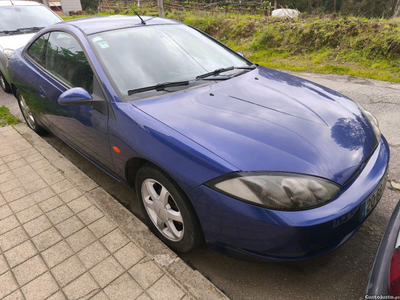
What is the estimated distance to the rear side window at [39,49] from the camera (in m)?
3.25

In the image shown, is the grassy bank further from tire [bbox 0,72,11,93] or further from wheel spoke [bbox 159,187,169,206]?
tire [bbox 0,72,11,93]

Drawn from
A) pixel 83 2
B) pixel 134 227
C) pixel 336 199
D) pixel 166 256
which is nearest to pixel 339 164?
pixel 336 199

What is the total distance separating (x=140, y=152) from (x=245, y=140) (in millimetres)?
711

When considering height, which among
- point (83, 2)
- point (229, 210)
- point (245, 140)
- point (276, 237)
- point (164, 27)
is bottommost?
point (276, 237)

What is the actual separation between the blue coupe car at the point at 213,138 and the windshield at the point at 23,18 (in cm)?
396

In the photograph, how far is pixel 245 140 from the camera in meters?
1.72

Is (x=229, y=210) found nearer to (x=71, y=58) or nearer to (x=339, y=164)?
(x=339, y=164)

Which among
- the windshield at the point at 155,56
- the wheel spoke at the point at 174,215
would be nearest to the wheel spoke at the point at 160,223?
the wheel spoke at the point at 174,215

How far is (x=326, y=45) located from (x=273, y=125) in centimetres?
655

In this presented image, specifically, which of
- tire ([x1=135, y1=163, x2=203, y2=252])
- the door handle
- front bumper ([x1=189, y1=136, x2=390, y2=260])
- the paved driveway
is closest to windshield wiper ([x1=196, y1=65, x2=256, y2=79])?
tire ([x1=135, y1=163, x2=203, y2=252])

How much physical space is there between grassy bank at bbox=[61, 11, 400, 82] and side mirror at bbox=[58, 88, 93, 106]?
18.1ft

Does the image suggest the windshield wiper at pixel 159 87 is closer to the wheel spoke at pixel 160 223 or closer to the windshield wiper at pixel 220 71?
the windshield wiper at pixel 220 71

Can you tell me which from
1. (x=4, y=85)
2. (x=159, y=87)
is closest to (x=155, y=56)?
(x=159, y=87)

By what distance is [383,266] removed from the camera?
4.04ft
